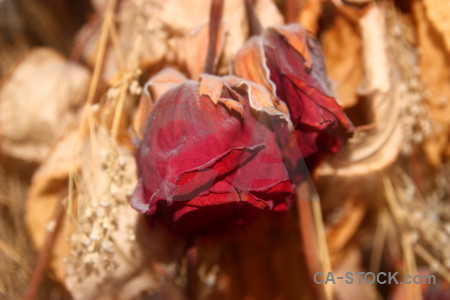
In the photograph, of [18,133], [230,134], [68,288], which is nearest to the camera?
[230,134]

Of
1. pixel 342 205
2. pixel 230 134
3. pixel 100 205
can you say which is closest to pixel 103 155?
pixel 100 205

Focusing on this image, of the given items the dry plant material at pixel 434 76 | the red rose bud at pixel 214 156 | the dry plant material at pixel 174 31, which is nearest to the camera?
the red rose bud at pixel 214 156

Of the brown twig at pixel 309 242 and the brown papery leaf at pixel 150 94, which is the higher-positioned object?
the brown papery leaf at pixel 150 94

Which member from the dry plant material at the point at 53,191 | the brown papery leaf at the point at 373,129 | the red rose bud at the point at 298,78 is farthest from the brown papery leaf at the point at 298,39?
the dry plant material at the point at 53,191

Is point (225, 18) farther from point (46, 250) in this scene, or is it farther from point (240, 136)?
point (46, 250)

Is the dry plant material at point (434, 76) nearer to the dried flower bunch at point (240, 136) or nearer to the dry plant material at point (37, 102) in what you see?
the dried flower bunch at point (240, 136)

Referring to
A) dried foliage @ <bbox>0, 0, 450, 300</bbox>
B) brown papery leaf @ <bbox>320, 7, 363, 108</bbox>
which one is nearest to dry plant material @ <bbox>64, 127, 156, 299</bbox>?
dried foliage @ <bbox>0, 0, 450, 300</bbox>

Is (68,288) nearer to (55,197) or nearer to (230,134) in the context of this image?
(55,197)
